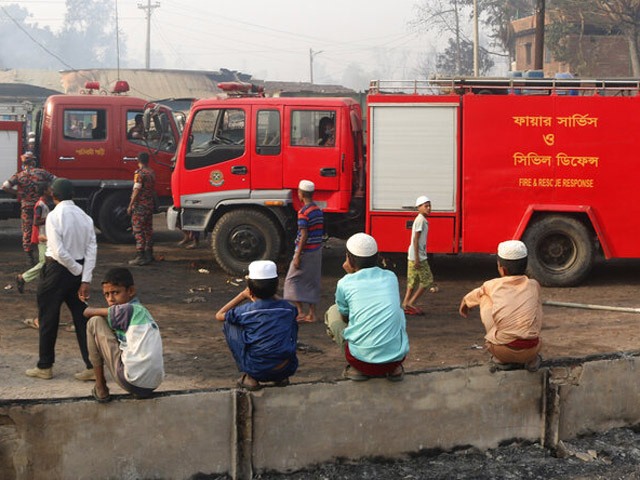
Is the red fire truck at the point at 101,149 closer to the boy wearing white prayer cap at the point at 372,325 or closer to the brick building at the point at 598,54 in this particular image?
the boy wearing white prayer cap at the point at 372,325

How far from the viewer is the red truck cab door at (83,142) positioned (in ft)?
47.4

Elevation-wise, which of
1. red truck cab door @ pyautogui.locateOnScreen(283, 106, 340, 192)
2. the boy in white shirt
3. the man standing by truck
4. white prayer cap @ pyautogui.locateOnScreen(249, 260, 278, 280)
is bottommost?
the boy in white shirt

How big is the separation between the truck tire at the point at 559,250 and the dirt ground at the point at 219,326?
223 millimetres

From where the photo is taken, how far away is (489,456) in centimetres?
603

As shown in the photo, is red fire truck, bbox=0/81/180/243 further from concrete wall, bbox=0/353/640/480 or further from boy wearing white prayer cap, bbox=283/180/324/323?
concrete wall, bbox=0/353/640/480

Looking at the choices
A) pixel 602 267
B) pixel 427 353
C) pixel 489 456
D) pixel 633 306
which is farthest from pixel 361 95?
pixel 489 456

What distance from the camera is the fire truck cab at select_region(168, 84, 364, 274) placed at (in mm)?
11727

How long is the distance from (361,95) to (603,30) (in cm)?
2102

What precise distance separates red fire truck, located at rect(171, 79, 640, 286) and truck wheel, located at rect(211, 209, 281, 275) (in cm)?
2

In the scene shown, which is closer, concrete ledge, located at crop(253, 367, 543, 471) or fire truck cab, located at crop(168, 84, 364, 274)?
concrete ledge, located at crop(253, 367, 543, 471)

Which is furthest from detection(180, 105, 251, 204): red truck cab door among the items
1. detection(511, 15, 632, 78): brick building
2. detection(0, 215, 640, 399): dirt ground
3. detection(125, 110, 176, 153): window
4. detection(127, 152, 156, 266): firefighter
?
detection(511, 15, 632, 78): brick building

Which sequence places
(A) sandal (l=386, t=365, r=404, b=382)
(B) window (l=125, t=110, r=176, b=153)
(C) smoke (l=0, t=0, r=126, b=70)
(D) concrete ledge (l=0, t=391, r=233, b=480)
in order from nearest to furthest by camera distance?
(D) concrete ledge (l=0, t=391, r=233, b=480) → (A) sandal (l=386, t=365, r=404, b=382) → (B) window (l=125, t=110, r=176, b=153) → (C) smoke (l=0, t=0, r=126, b=70)

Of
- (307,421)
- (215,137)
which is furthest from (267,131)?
(307,421)

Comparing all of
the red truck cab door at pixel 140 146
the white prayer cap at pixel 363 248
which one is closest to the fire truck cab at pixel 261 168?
the red truck cab door at pixel 140 146
